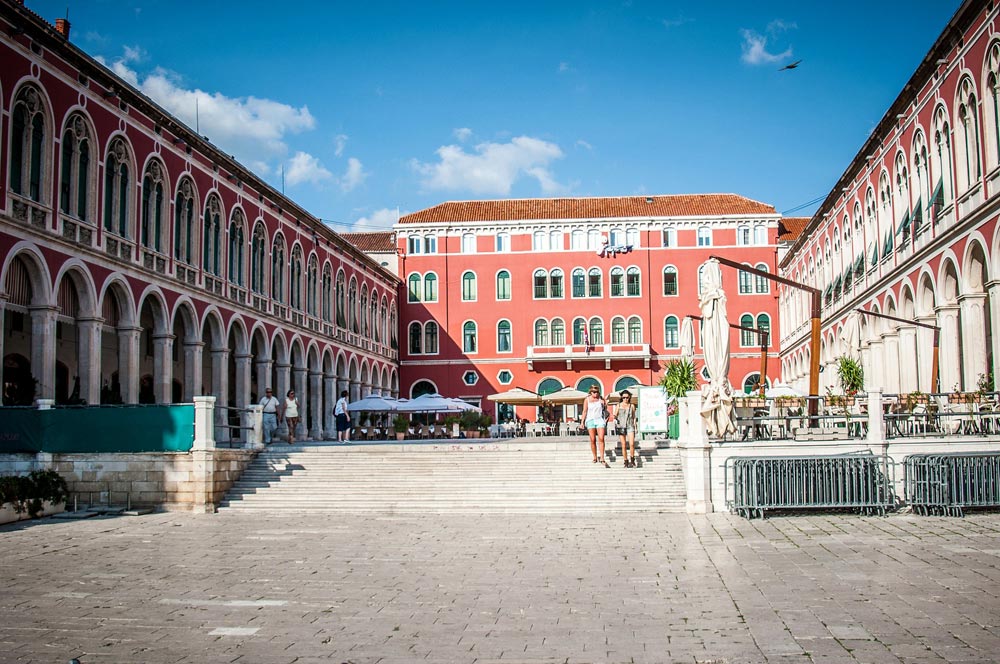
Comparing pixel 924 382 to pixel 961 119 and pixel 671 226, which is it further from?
pixel 671 226

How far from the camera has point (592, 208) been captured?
192 feet

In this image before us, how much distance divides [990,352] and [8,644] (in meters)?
23.7

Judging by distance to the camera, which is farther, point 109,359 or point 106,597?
point 109,359

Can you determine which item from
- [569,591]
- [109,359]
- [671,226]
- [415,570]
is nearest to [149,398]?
[109,359]

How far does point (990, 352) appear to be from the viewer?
2483 centimetres

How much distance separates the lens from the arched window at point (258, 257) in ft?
113

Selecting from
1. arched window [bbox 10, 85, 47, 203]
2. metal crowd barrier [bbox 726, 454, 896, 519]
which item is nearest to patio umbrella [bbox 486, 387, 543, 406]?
arched window [bbox 10, 85, 47, 203]

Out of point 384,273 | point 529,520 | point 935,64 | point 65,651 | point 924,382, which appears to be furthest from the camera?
point 384,273

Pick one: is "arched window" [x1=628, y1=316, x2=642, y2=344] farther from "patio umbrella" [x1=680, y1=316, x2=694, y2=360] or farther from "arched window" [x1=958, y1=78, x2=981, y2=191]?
"arched window" [x1=958, y1=78, x2=981, y2=191]

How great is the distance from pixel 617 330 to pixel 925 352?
2802 centimetres

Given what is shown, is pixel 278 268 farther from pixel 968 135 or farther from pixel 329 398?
pixel 968 135

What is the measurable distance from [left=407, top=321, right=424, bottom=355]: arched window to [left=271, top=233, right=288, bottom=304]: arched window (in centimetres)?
1970

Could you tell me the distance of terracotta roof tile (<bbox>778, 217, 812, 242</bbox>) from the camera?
5703 centimetres

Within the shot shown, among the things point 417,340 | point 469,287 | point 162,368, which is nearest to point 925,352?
point 162,368
